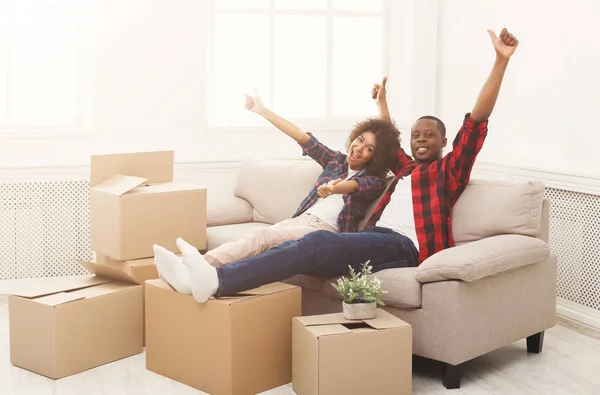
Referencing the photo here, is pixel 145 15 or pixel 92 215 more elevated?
pixel 145 15

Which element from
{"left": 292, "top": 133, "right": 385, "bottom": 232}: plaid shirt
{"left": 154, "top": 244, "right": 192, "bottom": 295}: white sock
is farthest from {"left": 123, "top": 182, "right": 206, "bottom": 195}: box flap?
{"left": 154, "top": 244, "right": 192, "bottom": 295}: white sock

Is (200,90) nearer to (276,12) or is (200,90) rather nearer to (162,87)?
(162,87)

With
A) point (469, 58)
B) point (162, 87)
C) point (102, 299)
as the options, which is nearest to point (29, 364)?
point (102, 299)

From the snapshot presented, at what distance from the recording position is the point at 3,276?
157 inches

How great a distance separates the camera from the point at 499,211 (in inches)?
118

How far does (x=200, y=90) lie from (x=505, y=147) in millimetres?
1681

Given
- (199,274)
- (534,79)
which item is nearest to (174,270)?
(199,274)

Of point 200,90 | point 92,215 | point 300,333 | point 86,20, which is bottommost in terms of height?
point 300,333

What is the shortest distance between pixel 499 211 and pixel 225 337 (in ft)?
3.95

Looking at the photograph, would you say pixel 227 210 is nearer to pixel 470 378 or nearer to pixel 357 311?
pixel 357 311

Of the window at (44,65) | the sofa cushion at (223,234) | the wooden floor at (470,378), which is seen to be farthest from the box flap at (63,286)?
the window at (44,65)

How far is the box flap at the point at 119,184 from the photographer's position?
10.4 ft

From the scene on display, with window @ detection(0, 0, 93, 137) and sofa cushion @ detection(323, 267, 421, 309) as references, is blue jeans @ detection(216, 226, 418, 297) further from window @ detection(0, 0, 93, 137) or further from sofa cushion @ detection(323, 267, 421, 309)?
window @ detection(0, 0, 93, 137)

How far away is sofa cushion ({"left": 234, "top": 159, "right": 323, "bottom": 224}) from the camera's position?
3.78 meters
